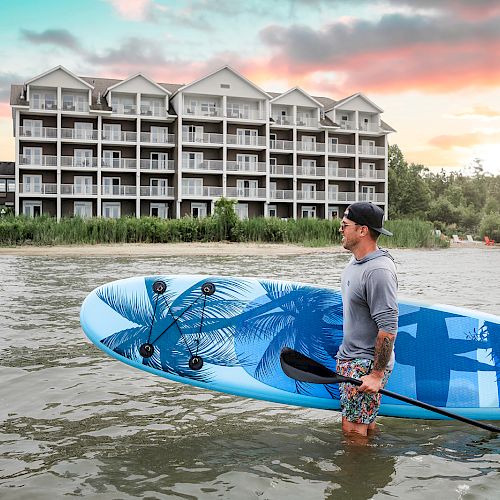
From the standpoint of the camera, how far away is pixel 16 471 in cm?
352

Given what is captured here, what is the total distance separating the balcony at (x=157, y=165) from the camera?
43.7 meters

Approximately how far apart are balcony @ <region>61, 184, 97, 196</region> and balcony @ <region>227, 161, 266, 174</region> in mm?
9063

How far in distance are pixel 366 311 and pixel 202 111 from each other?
4263 centimetres

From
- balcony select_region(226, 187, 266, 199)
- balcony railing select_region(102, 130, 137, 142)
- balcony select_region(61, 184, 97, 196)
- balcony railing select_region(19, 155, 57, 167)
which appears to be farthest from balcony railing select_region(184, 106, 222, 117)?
balcony railing select_region(19, 155, 57, 167)

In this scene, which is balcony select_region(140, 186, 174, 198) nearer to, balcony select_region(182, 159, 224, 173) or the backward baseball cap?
balcony select_region(182, 159, 224, 173)

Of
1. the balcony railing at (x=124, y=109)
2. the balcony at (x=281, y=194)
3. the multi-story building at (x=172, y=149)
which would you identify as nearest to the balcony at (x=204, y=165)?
the multi-story building at (x=172, y=149)

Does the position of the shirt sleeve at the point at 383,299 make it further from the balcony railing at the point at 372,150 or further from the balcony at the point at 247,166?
the balcony railing at the point at 372,150

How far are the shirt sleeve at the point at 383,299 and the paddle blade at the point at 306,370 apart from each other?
0.40 meters

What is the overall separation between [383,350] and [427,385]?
1.18m

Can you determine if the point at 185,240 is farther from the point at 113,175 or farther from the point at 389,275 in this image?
the point at 389,275

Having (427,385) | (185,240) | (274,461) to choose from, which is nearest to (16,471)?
(274,461)

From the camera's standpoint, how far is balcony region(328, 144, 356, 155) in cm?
4838

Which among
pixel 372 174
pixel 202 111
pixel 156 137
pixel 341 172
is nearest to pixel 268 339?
pixel 156 137

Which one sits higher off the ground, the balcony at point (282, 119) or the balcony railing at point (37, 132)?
the balcony at point (282, 119)
